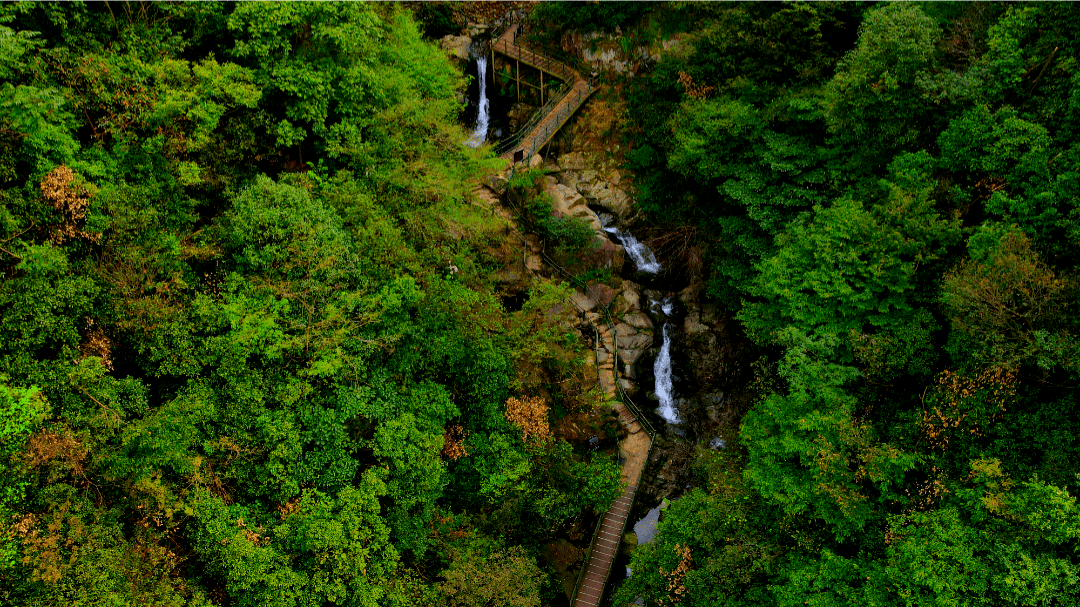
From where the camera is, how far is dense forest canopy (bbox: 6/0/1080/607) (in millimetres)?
15680

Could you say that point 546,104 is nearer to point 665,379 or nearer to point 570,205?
point 570,205

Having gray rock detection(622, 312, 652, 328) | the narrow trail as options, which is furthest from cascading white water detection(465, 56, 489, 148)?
the narrow trail

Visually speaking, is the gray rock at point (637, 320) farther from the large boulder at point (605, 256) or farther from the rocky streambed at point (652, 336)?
the large boulder at point (605, 256)

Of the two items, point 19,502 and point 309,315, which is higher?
point 309,315

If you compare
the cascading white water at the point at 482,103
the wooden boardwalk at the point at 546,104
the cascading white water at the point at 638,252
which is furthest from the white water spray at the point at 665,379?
the cascading white water at the point at 482,103

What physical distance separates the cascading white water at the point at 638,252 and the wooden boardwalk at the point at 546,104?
6.70 metres

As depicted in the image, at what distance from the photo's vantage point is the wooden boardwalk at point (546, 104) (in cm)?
3741

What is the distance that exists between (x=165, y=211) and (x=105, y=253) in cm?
239

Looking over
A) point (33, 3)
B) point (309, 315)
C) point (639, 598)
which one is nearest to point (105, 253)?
point (309, 315)

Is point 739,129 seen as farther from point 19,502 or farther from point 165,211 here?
point 19,502

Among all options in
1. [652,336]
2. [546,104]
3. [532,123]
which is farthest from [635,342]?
[546,104]

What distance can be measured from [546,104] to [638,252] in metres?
11.1

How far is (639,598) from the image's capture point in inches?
1003

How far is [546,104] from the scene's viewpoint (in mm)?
39219
